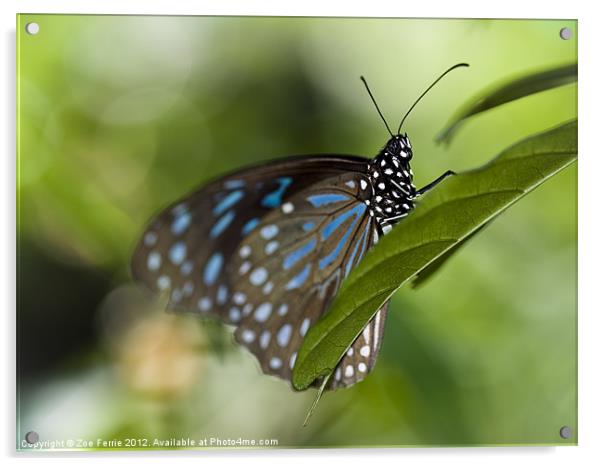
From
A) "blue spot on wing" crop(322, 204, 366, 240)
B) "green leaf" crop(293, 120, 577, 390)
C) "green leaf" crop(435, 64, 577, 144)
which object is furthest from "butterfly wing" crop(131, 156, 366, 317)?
"green leaf" crop(293, 120, 577, 390)

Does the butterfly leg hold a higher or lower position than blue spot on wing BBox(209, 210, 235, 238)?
higher

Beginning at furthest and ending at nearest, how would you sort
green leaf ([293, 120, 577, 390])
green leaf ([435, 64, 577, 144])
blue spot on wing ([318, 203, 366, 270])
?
blue spot on wing ([318, 203, 366, 270]) < green leaf ([435, 64, 577, 144]) < green leaf ([293, 120, 577, 390])

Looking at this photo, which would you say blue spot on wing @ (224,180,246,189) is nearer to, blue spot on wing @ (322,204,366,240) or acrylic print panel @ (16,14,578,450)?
acrylic print panel @ (16,14,578,450)

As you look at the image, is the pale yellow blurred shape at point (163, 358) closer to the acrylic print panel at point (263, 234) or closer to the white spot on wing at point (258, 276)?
the acrylic print panel at point (263, 234)

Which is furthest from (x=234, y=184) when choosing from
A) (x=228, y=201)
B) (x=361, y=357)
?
(x=361, y=357)

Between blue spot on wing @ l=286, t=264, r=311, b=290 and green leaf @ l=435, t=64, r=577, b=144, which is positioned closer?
green leaf @ l=435, t=64, r=577, b=144

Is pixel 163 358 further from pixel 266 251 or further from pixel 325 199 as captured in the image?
pixel 325 199
